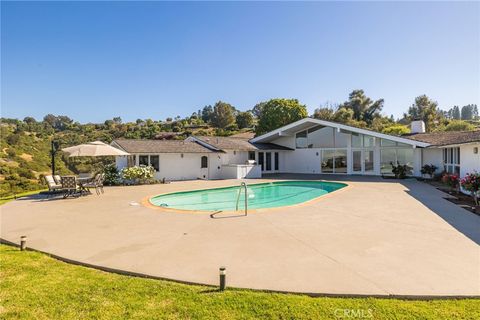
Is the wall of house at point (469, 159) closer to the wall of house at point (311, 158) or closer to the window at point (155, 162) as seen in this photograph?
the wall of house at point (311, 158)

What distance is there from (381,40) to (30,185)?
25.1 meters

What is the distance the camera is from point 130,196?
13.2m

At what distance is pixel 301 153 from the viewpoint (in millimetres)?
27344

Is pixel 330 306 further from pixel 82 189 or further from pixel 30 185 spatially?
pixel 30 185

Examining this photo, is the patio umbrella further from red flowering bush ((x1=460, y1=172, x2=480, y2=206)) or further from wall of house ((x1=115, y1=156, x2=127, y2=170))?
red flowering bush ((x1=460, y1=172, x2=480, y2=206))

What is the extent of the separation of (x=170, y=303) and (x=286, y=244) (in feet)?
9.95

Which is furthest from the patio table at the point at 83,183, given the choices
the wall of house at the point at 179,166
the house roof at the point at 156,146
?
the wall of house at the point at 179,166

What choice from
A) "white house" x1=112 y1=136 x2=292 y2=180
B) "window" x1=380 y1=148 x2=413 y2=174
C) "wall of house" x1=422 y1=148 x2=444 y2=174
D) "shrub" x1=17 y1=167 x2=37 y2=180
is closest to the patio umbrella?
"white house" x1=112 y1=136 x2=292 y2=180

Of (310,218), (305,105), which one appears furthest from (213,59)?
(305,105)

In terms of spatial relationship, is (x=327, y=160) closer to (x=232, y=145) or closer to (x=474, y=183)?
(x=232, y=145)

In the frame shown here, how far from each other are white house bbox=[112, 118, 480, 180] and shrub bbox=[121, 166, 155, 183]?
4.18 ft

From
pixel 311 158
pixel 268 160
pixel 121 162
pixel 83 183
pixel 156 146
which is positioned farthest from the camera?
pixel 268 160

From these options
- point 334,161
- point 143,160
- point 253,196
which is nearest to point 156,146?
point 143,160

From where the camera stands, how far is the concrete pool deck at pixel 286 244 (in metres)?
4.39
